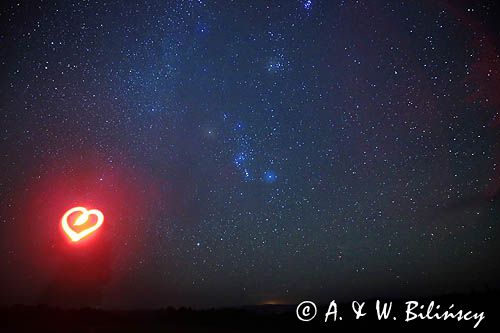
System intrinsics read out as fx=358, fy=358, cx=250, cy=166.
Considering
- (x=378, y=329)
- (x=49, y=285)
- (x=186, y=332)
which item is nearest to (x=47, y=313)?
(x=49, y=285)

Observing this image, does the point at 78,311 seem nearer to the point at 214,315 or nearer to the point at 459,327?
the point at 214,315

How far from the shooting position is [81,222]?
40.8 ft

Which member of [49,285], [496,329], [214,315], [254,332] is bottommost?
[496,329]

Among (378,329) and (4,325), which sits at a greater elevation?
(4,325)

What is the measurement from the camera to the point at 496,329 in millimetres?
16375

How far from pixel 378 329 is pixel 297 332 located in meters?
4.51

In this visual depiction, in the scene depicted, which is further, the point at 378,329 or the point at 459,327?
the point at 378,329

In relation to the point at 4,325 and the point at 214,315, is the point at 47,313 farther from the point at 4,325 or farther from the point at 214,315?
the point at 214,315

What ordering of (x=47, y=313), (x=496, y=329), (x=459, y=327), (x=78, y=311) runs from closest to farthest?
(x=496, y=329) → (x=459, y=327) → (x=47, y=313) → (x=78, y=311)

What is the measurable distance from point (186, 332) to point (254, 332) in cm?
422

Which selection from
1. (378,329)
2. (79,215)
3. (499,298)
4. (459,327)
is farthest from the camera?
(499,298)

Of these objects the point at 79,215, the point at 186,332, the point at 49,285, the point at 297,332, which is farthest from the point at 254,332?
the point at 49,285

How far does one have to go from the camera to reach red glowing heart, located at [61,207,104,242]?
1216 cm

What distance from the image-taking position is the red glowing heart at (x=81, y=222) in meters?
12.2
